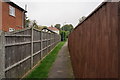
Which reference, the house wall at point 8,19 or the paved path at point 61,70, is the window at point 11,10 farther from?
the paved path at point 61,70

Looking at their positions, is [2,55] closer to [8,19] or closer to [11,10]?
[8,19]

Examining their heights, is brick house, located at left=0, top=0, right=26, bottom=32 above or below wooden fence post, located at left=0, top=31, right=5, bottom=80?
above

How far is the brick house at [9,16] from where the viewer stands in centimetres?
1550

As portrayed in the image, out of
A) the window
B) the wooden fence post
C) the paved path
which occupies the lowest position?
the paved path

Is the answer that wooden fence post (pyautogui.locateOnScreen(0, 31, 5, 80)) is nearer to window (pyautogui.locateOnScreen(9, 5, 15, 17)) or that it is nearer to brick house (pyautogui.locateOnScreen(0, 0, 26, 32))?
brick house (pyautogui.locateOnScreen(0, 0, 26, 32))

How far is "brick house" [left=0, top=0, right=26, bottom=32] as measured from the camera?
15.5 meters

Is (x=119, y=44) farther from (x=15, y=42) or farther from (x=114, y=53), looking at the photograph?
(x=15, y=42)

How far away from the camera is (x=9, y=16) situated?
56.2 feet

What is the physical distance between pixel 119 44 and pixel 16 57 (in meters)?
4.40

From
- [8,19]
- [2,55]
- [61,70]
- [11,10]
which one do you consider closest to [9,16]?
[8,19]

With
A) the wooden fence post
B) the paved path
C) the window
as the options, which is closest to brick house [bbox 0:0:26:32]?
the window

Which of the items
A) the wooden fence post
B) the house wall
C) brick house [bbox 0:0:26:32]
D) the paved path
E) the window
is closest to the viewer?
the wooden fence post

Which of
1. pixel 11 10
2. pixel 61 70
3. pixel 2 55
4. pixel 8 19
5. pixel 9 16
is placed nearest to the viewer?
pixel 2 55

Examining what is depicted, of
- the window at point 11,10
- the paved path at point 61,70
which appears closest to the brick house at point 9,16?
the window at point 11,10
